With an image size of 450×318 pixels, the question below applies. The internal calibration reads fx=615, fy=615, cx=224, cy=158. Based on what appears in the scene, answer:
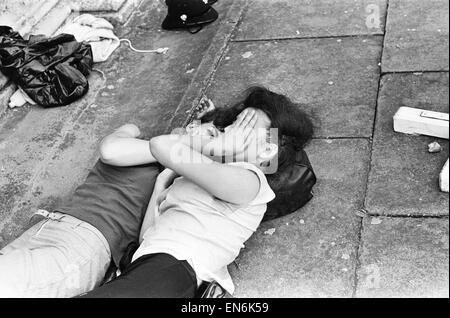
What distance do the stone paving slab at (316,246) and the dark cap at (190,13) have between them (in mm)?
2067

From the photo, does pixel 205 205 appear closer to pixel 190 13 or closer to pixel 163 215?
pixel 163 215

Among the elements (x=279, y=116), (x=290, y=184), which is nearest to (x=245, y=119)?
(x=279, y=116)

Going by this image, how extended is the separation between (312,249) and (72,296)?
3.44 ft

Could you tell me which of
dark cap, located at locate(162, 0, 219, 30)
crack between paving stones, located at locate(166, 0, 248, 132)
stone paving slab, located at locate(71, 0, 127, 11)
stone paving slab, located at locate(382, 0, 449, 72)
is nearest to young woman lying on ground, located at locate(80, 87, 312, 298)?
crack between paving stones, located at locate(166, 0, 248, 132)

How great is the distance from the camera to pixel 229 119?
2.88 metres

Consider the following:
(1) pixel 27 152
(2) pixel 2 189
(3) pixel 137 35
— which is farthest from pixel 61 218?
(3) pixel 137 35

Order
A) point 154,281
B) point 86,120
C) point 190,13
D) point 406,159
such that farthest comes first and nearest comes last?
point 190,13
point 86,120
point 406,159
point 154,281

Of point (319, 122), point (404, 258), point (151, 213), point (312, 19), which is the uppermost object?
point (151, 213)

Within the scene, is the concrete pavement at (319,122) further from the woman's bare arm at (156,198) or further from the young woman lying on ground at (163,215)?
the woman's bare arm at (156,198)

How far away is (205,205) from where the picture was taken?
2.56 m

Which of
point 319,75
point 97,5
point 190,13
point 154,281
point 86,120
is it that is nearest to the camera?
point 154,281

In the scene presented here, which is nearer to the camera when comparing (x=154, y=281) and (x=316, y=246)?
(x=154, y=281)

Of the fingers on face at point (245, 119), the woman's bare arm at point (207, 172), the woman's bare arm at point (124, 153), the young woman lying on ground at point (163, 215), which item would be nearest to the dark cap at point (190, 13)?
the young woman lying on ground at point (163, 215)

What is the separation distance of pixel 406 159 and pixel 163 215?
127cm
